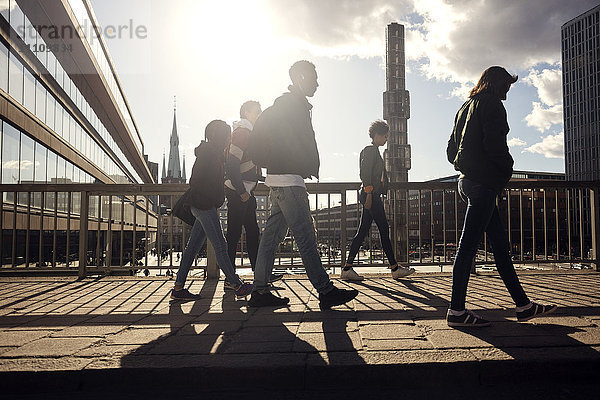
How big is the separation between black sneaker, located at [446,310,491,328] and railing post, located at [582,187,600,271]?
459 cm

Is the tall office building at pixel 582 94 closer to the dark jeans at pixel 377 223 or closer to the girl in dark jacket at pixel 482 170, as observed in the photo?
the dark jeans at pixel 377 223

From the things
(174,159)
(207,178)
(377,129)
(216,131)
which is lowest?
(207,178)

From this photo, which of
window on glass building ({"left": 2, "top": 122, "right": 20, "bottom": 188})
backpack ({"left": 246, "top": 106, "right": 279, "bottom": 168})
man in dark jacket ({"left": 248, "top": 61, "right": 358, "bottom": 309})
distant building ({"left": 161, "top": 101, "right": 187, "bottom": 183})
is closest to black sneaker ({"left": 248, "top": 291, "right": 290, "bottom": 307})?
man in dark jacket ({"left": 248, "top": 61, "right": 358, "bottom": 309})

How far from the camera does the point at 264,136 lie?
375cm

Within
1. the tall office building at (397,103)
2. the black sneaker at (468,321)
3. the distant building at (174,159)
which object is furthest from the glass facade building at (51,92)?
the distant building at (174,159)

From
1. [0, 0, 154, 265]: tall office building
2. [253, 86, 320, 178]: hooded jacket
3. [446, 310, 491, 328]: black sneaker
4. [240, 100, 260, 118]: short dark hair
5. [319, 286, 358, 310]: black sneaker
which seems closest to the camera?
[446, 310, 491, 328]: black sneaker

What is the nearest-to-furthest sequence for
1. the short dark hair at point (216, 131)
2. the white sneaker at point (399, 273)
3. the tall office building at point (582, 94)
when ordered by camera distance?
1. the short dark hair at point (216, 131)
2. the white sneaker at point (399, 273)
3. the tall office building at point (582, 94)

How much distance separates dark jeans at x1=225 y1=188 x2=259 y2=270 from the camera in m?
4.95

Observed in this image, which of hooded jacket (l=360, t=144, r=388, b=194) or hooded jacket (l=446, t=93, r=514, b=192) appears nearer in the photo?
hooded jacket (l=446, t=93, r=514, b=192)

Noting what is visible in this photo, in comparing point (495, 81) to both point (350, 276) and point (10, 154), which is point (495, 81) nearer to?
point (350, 276)

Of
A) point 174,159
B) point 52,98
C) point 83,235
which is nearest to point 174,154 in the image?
point 174,159

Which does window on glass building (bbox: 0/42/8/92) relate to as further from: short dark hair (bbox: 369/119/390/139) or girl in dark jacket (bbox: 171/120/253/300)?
short dark hair (bbox: 369/119/390/139)

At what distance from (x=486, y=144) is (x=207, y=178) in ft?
8.20

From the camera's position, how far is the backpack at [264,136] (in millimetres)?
3730
